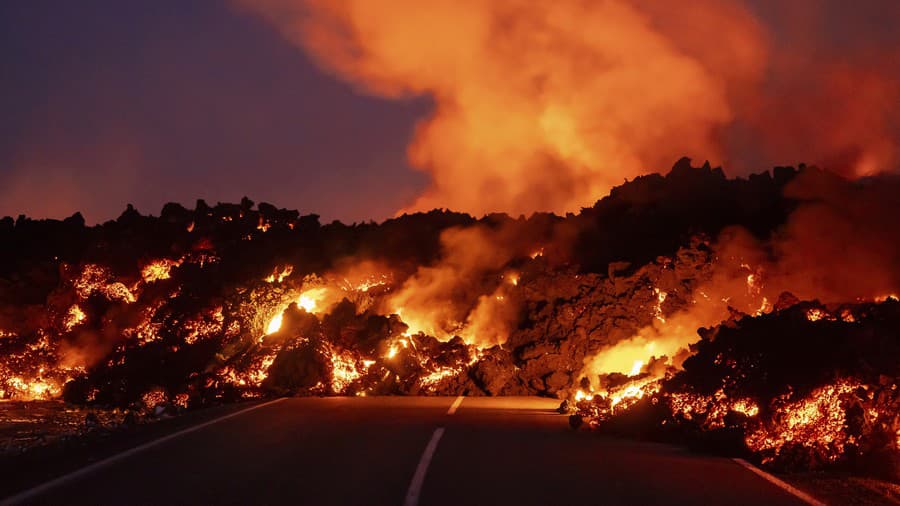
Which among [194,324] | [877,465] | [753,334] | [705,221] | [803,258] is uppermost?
[705,221]

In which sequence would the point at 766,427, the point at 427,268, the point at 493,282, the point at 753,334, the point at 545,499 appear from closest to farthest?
the point at 545,499
the point at 766,427
the point at 753,334
the point at 493,282
the point at 427,268

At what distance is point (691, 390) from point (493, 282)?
14.8m

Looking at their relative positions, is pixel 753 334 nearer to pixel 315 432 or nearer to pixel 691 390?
pixel 691 390

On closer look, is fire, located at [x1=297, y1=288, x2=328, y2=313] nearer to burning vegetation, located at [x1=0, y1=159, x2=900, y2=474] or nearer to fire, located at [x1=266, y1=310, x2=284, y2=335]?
burning vegetation, located at [x1=0, y1=159, x2=900, y2=474]

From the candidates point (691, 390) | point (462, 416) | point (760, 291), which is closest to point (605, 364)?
point (760, 291)

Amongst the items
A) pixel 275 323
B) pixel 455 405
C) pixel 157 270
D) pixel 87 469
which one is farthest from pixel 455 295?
pixel 87 469

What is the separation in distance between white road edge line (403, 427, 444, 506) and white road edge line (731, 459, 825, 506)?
3.91 meters

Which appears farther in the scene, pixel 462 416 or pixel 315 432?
pixel 462 416

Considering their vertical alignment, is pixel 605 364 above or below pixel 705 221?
below

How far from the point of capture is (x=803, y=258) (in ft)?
74.7

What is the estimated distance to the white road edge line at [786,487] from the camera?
29.3 feet

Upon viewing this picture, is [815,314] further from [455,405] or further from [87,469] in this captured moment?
[87,469]

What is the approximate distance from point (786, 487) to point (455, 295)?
64.3 ft

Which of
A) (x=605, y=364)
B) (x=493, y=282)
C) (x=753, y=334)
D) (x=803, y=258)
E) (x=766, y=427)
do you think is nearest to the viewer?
(x=766, y=427)
